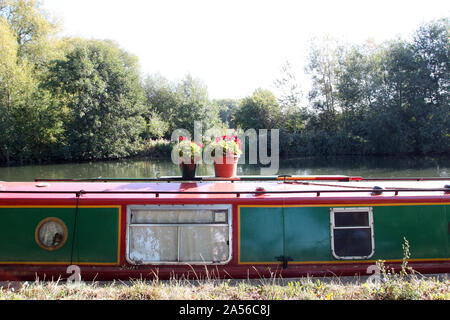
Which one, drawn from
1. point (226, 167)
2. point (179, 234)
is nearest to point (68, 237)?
point (179, 234)

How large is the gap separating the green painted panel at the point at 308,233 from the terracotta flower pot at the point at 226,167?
5.56 feet

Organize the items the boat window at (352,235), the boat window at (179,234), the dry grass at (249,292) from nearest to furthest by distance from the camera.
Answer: the dry grass at (249,292) < the boat window at (179,234) < the boat window at (352,235)

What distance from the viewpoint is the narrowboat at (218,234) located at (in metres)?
4.20

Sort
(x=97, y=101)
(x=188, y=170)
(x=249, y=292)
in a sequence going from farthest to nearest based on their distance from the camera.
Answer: (x=97, y=101)
(x=188, y=170)
(x=249, y=292)

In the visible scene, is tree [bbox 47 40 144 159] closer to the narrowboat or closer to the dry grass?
the narrowboat

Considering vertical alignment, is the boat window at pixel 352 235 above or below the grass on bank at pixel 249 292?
above

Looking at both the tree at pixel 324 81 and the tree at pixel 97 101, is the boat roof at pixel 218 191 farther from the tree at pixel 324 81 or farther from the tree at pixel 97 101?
the tree at pixel 324 81

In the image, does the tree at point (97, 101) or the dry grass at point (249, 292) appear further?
the tree at point (97, 101)

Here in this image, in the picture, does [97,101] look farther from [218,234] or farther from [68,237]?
[218,234]

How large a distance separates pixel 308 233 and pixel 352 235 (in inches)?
21.1

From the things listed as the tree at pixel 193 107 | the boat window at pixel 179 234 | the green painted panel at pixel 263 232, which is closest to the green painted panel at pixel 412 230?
the green painted panel at pixel 263 232

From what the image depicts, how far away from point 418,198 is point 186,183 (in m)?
3.25

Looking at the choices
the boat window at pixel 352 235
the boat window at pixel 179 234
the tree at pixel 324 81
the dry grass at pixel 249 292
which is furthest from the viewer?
the tree at pixel 324 81

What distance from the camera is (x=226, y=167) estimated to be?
5832mm
